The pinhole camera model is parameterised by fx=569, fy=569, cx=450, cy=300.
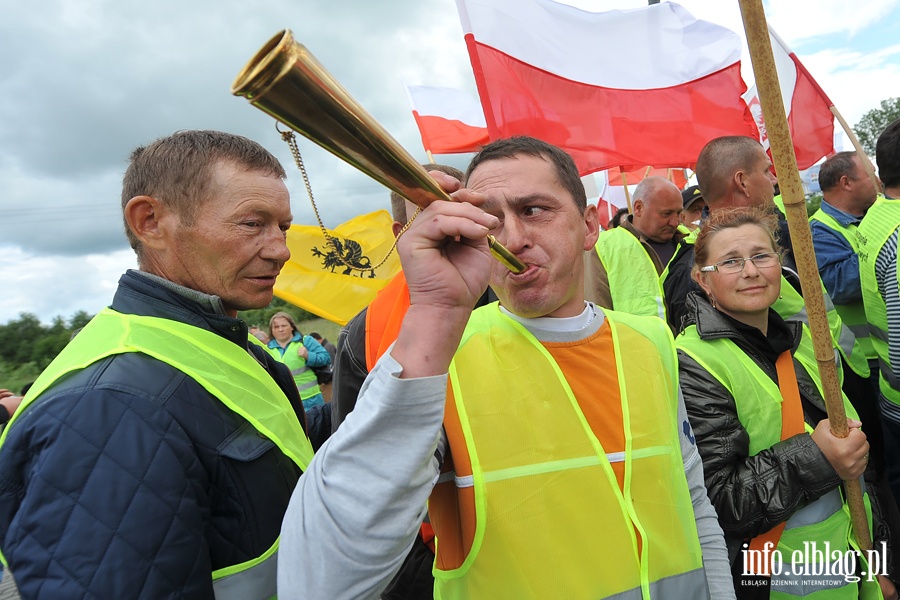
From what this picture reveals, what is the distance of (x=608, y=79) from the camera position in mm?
4578

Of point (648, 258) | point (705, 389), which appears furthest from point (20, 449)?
point (648, 258)

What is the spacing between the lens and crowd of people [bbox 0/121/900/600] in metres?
0.92

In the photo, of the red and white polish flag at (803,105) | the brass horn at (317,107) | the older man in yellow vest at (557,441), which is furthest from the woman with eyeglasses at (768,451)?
the red and white polish flag at (803,105)

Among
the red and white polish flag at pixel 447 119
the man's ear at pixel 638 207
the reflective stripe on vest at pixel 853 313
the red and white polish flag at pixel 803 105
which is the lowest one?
the reflective stripe on vest at pixel 853 313

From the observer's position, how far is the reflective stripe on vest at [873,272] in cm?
304

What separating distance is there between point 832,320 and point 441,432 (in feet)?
8.89

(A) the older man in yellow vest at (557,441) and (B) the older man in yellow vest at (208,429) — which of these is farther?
(A) the older man in yellow vest at (557,441)

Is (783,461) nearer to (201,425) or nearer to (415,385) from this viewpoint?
(415,385)

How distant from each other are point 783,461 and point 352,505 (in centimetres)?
177

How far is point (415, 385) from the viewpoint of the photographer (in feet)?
2.85

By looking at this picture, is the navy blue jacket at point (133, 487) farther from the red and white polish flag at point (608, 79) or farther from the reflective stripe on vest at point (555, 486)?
the red and white polish flag at point (608, 79)

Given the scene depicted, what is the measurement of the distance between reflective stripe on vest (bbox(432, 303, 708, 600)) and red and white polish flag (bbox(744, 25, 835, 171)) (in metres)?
4.26

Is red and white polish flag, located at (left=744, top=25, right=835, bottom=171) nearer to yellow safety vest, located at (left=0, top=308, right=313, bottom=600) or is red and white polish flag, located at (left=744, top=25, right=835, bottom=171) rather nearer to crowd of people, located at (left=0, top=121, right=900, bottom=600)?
crowd of people, located at (left=0, top=121, right=900, bottom=600)

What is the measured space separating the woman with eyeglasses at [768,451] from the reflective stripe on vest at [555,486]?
21.3 inches
